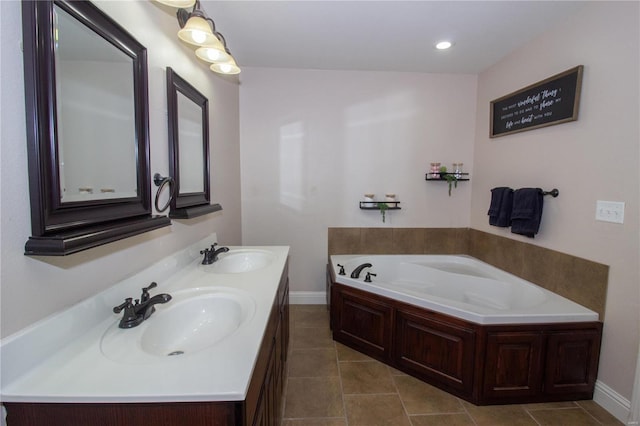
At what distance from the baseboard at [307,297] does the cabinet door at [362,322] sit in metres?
0.83

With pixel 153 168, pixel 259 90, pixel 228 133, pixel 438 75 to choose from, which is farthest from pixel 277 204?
pixel 438 75

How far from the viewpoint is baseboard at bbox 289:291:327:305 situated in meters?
3.50

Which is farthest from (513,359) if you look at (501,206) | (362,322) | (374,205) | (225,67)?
(225,67)

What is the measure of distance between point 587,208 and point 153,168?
2.81 metres

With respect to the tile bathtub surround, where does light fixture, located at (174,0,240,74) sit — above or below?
above

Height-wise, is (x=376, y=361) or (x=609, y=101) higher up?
(x=609, y=101)

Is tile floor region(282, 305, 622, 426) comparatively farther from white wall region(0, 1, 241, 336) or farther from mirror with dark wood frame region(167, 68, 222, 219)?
mirror with dark wood frame region(167, 68, 222, 219)

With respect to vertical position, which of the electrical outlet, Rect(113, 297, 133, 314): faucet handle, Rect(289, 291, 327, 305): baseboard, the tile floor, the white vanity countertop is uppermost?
the electrical outlet

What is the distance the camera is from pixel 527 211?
2400mm

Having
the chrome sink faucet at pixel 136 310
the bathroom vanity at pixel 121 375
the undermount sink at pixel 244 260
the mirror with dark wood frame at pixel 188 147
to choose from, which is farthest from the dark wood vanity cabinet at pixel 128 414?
the undermount sink at pixel 244 260

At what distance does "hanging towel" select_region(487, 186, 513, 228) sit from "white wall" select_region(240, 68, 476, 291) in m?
0.59

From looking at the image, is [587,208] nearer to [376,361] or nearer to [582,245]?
[582,245]

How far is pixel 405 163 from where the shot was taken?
3.36m

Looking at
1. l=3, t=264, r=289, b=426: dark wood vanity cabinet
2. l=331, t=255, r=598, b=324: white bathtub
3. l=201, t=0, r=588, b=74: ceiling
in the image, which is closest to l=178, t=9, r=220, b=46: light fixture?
l=201, t=0, r=588, b=74: ceiling
